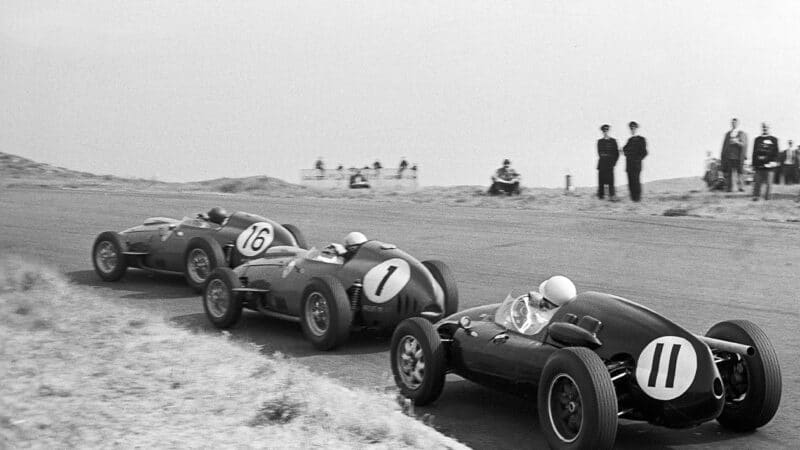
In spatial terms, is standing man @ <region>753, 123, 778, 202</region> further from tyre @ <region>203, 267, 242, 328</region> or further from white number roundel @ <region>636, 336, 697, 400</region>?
white number roundel @ <region>636, 336, 697, 400</region>

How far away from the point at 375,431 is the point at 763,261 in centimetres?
1000

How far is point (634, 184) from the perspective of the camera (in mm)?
20828

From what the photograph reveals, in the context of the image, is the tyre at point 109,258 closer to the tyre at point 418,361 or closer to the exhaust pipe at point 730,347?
the tyre at point 418,361

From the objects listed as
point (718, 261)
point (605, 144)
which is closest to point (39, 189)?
point (605, 144)

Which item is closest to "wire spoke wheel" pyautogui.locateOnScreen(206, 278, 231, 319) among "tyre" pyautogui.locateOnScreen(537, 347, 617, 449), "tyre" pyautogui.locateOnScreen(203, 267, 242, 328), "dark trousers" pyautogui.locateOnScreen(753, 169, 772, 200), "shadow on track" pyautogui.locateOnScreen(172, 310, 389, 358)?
"tyre" pyautogui.locateOnScreen(203, 267, 242, 328)

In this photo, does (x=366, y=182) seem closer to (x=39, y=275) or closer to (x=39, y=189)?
(x=39, y=189)

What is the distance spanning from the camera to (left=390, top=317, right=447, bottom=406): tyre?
721cm

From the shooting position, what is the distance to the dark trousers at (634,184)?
20578 mm

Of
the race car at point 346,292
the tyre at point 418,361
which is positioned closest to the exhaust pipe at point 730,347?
the tyre at point 418,361

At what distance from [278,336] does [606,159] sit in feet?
41.7

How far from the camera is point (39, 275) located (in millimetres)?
11836

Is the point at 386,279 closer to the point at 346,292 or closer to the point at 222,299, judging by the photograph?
the point at 346,292

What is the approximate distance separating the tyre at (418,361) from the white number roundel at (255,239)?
4.78 meters

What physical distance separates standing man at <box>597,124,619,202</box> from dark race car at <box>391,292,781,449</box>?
560 inches
